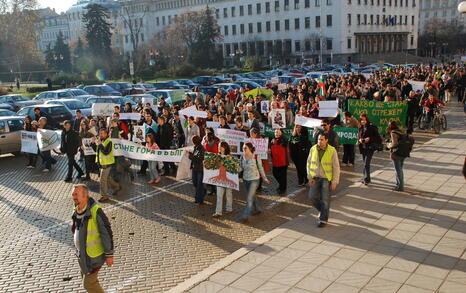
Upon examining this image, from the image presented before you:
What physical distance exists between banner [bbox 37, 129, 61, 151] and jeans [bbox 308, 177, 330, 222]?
31.1 ft

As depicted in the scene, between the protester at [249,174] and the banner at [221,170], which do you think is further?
the banner at [221,170]

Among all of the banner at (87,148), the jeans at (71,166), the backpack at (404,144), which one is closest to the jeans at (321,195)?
the backpack at (404,144)

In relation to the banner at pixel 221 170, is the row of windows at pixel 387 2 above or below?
above

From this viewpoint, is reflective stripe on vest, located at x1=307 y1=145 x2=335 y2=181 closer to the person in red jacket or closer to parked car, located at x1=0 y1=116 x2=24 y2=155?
the person in red jacket

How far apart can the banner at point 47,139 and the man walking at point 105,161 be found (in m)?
4.28

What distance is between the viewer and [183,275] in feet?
25.2

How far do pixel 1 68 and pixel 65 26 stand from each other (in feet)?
315

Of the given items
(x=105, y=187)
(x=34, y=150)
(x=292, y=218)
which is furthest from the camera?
(x=34, y=150)

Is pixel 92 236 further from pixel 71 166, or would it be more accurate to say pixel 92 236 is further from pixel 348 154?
pixel 348 154

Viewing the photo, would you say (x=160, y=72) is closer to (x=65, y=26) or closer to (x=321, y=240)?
(x=321, y=240)

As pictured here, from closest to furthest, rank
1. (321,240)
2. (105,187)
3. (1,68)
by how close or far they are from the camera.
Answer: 1. (321,240)
2. (105,187)
3. (1,68)

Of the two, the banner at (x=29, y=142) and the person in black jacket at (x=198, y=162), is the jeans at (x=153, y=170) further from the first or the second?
the banner at (x=29, y=142)

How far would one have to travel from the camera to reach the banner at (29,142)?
52.7 feet

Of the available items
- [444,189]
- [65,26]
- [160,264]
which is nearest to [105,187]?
[160,264]
